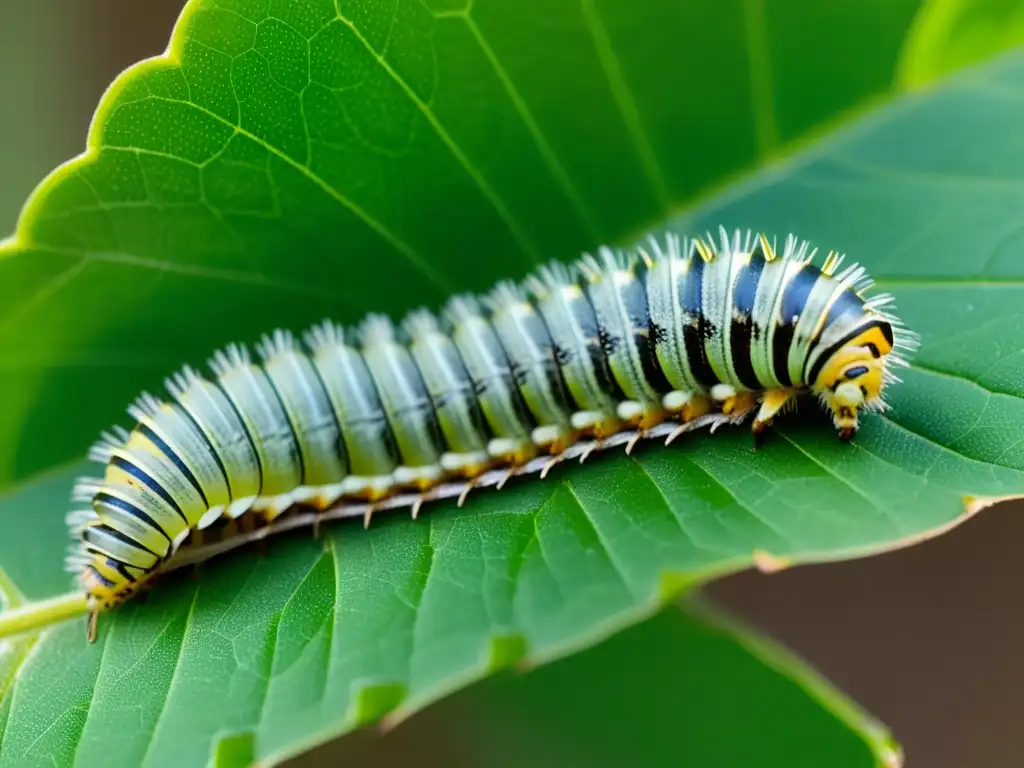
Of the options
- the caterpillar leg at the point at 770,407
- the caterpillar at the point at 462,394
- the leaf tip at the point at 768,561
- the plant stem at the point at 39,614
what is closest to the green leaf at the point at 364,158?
the caterpillar at the point at 462,394

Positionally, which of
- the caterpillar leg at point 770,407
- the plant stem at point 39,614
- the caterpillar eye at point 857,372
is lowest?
the plant stem at point 39,614

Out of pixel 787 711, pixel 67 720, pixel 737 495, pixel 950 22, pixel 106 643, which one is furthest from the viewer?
pixel 950 22

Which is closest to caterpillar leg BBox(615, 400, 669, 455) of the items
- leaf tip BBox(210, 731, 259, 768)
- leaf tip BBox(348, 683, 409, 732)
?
leaf tip BBox(348, 683, 409, 732)

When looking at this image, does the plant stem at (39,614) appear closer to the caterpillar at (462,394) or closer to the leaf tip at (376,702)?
the caterpillar at (462,394)

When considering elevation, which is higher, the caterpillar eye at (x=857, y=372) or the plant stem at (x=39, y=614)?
the caterpillar eye at (x=857, y=372)

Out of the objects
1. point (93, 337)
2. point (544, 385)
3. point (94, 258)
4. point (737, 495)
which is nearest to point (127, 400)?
point (93, 337)

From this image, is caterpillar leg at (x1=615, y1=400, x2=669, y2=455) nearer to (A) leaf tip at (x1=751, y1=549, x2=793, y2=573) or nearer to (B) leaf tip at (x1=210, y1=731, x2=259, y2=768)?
(A) leaf tip at (x1=751, y1=549, x2=793, y2=573)

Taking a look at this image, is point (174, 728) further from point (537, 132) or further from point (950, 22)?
point (950, 22)
